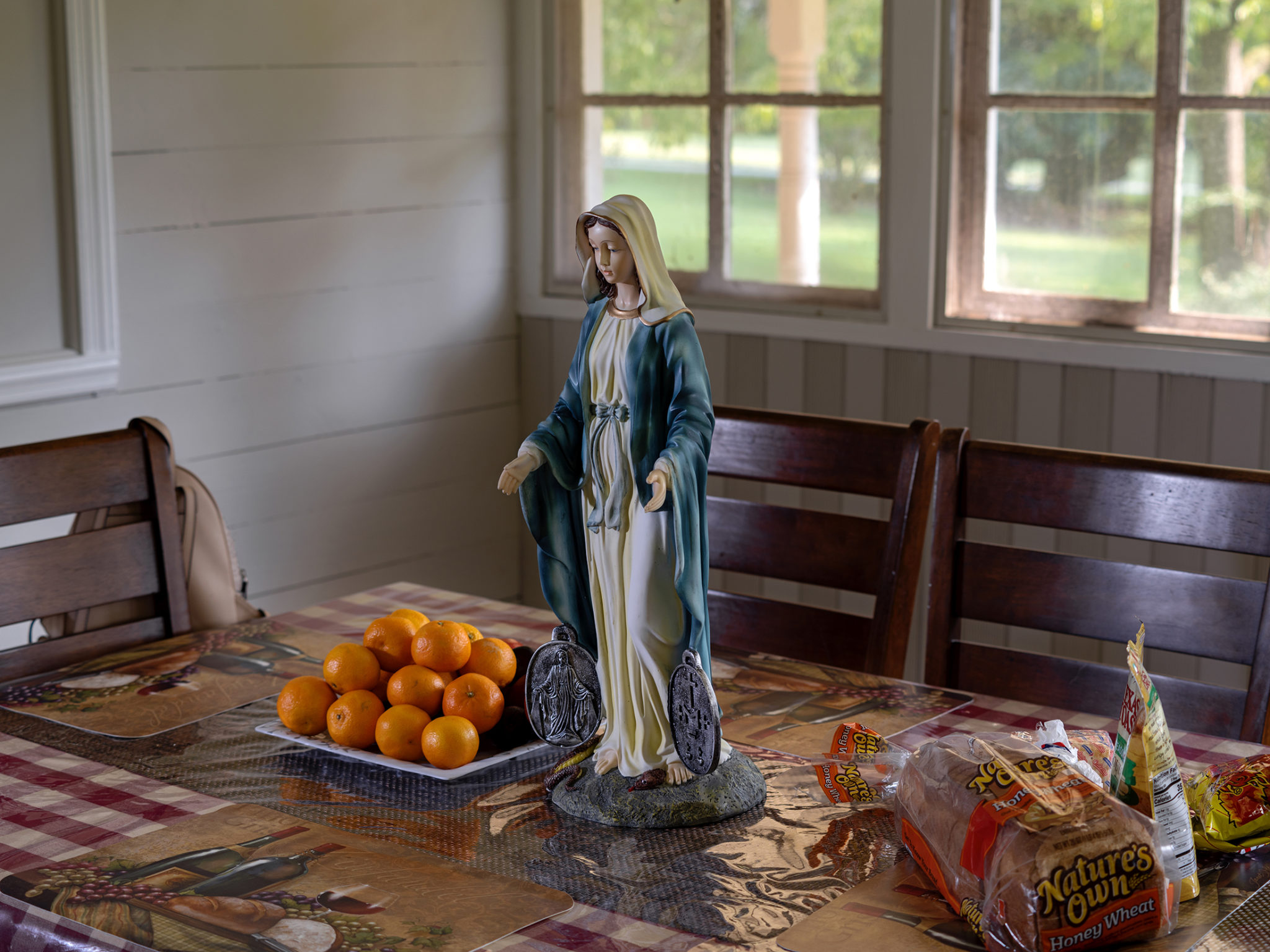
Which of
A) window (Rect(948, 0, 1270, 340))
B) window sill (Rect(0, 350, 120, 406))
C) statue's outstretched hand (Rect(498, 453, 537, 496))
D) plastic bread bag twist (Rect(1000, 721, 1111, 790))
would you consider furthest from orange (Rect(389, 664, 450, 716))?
window (Rect(948, 0, 1270, 340))

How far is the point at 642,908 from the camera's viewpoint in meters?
0.96

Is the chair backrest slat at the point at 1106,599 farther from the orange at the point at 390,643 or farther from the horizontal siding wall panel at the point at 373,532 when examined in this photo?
the horizontal siding wall panel at the point at 373,532

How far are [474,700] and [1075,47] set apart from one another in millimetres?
1802

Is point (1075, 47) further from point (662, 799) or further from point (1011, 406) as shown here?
point (662, 799)

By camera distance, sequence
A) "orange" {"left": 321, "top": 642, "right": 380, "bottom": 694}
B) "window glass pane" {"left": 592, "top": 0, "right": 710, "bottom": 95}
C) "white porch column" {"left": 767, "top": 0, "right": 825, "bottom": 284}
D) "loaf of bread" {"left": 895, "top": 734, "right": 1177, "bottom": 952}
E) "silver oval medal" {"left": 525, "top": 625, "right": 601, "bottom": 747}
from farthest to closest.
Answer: "window glass pane" {"left": 592, "top": 0, "right": 710, "bottom": 95} < "white porch column" {"left": 767, "top": 0, "right": 825, "bottom": 284} < "orange" {"left": 321, "top": 642, "right": 380, "bottom": 694} < "silver oval medal" {"left": 525, "top": 625, "right": 601, "bottom": 747} < "loaf of bread" {"left": 895, "top": 734, "right": 1177, "bottom": 952}

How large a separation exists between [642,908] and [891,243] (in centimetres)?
191

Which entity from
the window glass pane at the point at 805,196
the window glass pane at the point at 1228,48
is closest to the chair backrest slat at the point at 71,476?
the window glass pane at the point at 805,196

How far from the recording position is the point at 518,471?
110cm

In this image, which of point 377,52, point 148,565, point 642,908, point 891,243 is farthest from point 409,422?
point 642,908

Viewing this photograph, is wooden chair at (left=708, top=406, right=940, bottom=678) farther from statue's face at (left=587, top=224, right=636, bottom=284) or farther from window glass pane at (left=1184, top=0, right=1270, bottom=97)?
window glass pane at (left=1184, top=0, right=1270, bottom=97)

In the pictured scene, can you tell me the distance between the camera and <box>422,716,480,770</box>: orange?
118 centimetres

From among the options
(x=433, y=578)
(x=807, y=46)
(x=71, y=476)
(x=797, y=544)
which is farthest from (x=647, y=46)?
(x=71, y=476)

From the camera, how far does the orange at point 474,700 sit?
120 cm

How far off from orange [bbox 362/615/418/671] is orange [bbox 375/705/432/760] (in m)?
0.09
